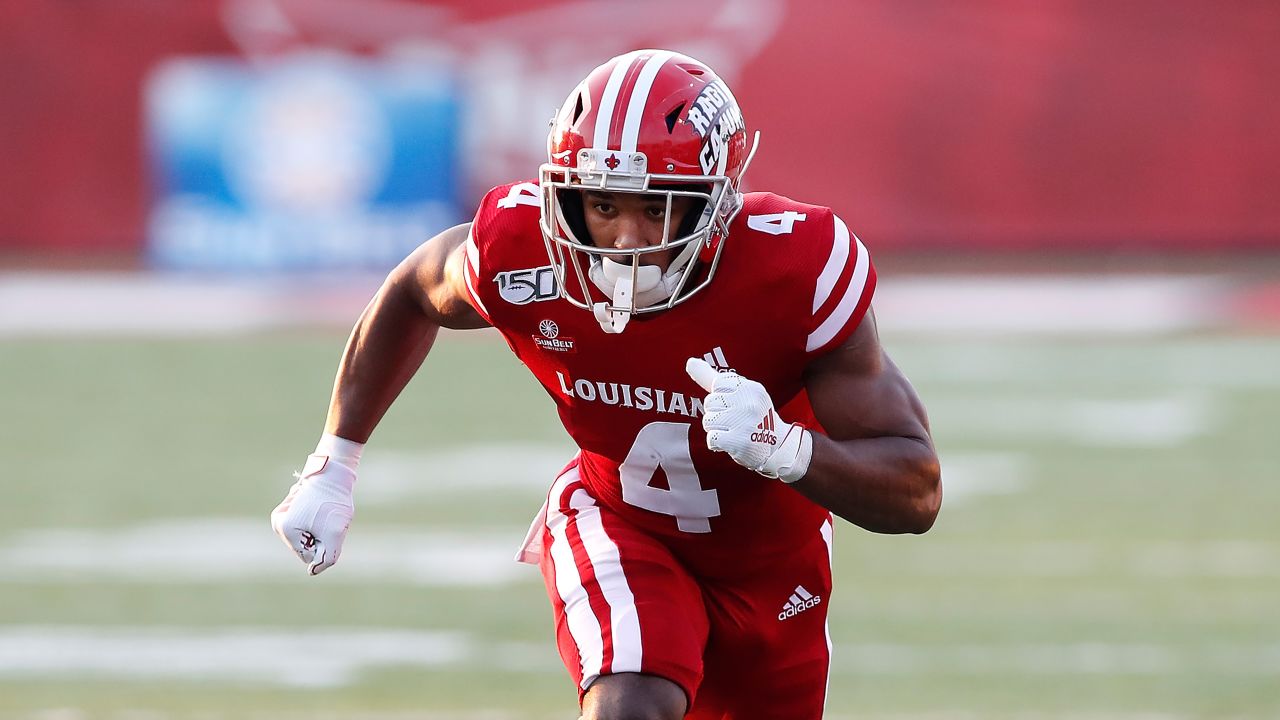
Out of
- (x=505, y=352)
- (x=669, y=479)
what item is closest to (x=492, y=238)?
(x=669, y=479)

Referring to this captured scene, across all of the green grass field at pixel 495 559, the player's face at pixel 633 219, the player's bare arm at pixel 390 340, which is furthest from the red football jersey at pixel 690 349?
the green grass field at pixel 495 559

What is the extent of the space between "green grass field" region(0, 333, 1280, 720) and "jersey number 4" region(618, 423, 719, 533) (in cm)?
151

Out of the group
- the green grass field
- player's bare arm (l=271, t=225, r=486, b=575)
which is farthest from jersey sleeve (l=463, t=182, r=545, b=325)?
the green grass field

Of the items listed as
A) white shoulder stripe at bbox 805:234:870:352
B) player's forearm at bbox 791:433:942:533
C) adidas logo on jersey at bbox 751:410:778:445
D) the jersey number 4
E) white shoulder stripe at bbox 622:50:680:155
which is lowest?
player's forearm at bbox 791:433:942:533

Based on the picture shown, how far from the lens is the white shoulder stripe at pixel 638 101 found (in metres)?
2.92

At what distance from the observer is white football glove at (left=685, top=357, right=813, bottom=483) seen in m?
2.72

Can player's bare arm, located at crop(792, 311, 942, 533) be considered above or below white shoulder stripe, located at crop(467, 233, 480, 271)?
below

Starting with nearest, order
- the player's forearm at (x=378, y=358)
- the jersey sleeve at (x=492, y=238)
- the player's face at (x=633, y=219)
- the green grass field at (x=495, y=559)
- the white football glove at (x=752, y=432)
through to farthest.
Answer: the white football glove at (x=752, y=432)
the player's face at (x=633, y=219)
the jersey sleeve at (x=492, y=238)
the player's forearm at (x=378, y=358)
the green grass field at (x=495, y=559)

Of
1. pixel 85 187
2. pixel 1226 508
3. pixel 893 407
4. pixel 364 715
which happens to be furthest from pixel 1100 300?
pixel 893 407

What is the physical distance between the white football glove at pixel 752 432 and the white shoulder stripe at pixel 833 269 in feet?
0.76

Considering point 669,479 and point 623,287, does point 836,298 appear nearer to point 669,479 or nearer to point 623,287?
point 623,287

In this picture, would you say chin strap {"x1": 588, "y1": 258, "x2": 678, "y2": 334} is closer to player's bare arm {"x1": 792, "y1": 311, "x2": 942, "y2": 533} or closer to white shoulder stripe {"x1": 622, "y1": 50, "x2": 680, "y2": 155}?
white shoulder stripe {"x1": 622, "y1": 50, "x2": 680, "y2": 155}

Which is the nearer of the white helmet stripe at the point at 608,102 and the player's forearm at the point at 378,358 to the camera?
the white helmet stripe at the point at 608,102

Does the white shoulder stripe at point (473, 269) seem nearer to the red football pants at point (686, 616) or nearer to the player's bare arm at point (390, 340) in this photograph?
the player's bare arm at point (390, 340)
